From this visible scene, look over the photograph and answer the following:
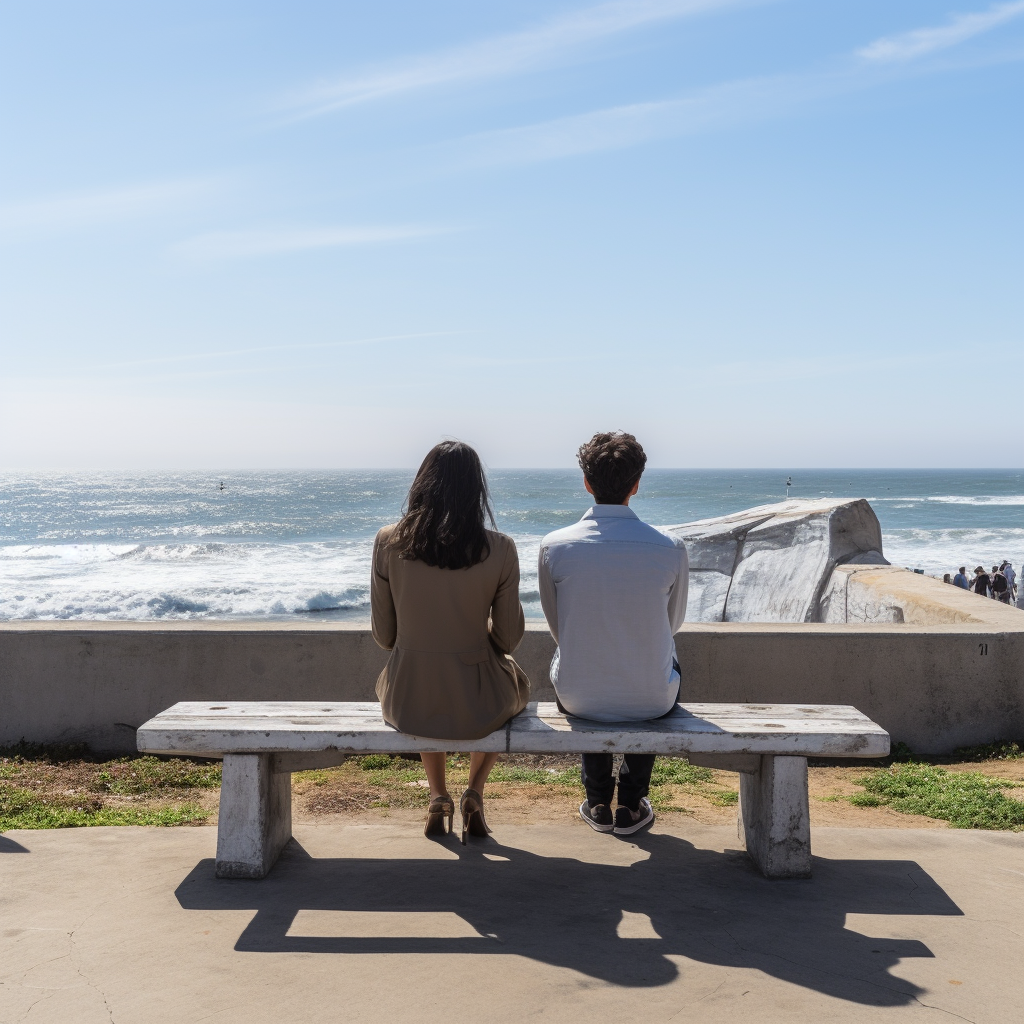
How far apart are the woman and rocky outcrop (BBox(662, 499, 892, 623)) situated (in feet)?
20.7

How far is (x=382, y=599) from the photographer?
3473mm

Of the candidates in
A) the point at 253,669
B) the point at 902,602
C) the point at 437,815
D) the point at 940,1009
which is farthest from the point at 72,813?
the point at 902,602

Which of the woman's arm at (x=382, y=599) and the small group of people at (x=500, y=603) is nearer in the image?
the small group of people at (x=500, y=603)

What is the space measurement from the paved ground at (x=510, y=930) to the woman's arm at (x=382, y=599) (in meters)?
0.81

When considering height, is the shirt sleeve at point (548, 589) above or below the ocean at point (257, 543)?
above

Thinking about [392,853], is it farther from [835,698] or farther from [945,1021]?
[835,698]

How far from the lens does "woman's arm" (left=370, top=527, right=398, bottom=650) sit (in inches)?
136

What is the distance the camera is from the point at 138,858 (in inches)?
136

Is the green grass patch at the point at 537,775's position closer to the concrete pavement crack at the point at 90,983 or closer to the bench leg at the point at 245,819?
the bench leg at the point at 245,819

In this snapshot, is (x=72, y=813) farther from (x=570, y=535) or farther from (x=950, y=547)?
(x=950, y=547)

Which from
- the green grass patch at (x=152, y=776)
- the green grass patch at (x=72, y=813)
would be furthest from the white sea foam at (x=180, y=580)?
the green grass patch at (x=72, y=813)

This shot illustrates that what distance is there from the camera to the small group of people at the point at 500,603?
331 centimetres

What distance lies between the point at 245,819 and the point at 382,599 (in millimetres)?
872

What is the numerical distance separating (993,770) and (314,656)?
3489mm
